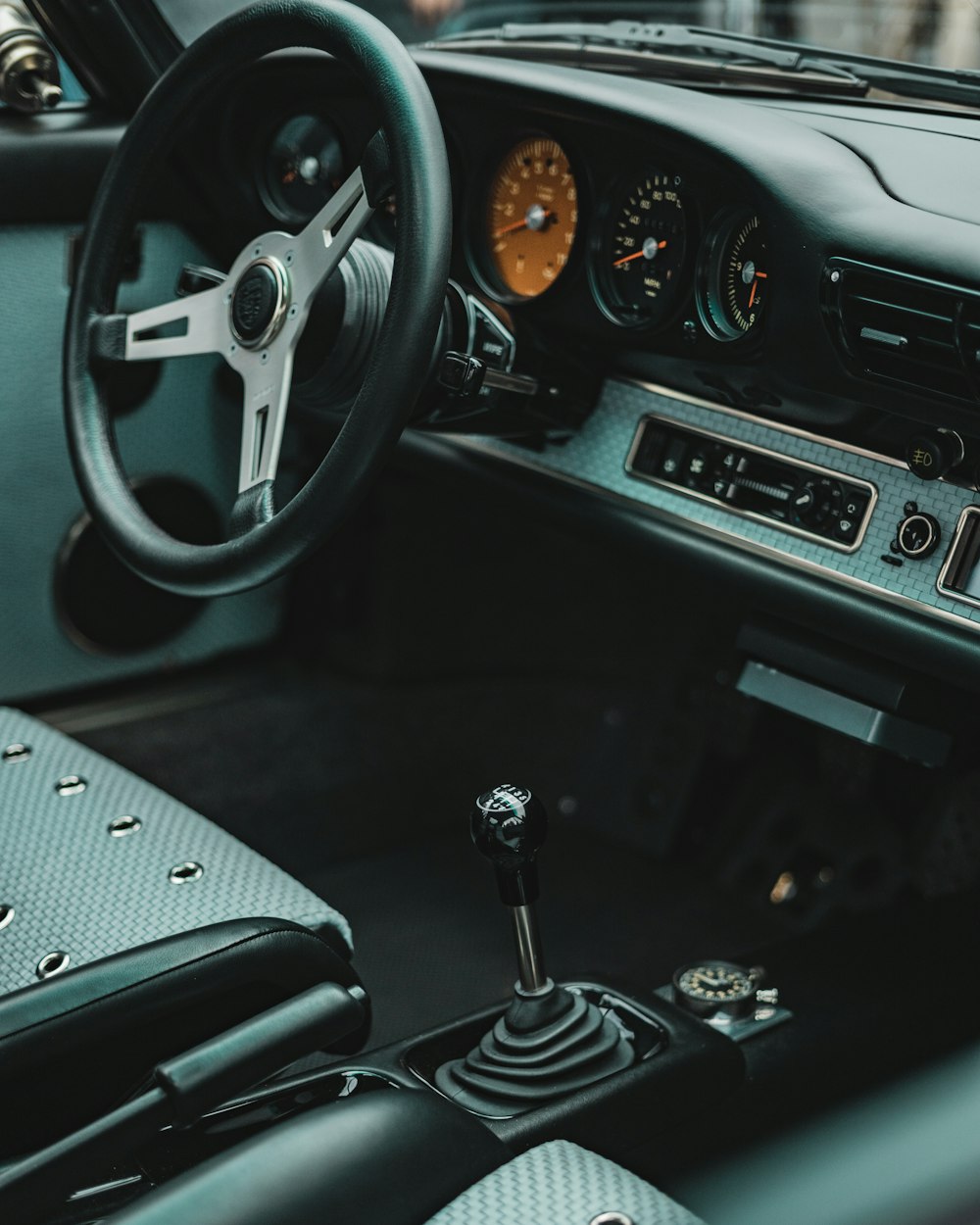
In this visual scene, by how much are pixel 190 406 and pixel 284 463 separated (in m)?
0.19

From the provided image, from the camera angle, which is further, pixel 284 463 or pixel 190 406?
pixel 284 463

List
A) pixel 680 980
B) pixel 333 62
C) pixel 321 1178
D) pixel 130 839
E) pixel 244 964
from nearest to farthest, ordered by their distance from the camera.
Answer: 1. pixel 321 1178
2. pixel 244 964
3. pixel 130 839
4. pixel 680 980
5. pixel 333 62

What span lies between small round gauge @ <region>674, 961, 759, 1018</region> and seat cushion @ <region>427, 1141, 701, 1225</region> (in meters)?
0.60

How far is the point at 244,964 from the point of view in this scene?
3.55 ft

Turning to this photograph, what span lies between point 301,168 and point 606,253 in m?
0.48

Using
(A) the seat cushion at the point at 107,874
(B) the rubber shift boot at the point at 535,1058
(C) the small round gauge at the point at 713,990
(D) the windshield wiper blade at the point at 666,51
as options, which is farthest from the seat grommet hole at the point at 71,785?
(D) the windshield wiper blade at the point at 666,51

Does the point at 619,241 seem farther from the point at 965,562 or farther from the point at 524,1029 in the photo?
the point at 524,1029

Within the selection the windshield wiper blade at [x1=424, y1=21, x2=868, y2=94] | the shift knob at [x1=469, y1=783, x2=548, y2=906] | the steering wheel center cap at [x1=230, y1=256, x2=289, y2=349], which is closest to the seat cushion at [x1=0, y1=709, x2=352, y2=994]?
the shift knob at [x1=469, y1=783, x2=548, y2=906]

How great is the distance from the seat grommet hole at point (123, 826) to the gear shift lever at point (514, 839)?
304mm

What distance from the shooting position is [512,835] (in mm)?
1163

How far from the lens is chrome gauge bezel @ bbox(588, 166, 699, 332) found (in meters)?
1.40

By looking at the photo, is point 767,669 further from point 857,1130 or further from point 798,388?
point 857,1130

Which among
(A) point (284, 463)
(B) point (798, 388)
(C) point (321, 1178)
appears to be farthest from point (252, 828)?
(C) point (321, 1178)

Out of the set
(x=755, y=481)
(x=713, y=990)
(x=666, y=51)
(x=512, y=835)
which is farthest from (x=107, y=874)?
(x=666, y=51)
